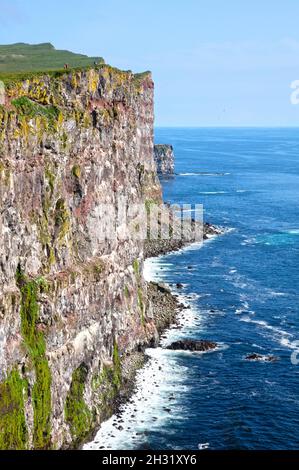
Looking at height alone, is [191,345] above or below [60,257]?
below

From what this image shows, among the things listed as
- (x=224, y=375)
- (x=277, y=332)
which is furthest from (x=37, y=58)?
(x=277, y=332)

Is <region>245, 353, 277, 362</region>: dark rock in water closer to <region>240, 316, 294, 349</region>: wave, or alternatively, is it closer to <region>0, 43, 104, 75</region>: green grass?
<region>240, 316, 294, 349</region>: wave

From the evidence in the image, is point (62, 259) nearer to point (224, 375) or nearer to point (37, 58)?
point (224, 375)

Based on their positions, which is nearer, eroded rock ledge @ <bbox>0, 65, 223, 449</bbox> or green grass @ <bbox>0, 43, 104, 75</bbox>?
eroded rock ledge @ <bbox>0, 65, 223, 449</bbox>

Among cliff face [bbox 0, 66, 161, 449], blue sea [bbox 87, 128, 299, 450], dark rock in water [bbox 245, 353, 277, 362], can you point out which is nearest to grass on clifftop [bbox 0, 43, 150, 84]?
cliff face [bbox 0, 66, 161, 449]

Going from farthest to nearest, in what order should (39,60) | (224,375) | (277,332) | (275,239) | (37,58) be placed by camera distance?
1. (275,239)
2. (277,332)
3. (37,58)
4. (39,60)
5. (224,375)

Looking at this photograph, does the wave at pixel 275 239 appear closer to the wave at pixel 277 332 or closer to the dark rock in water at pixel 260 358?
the wave at pixel 277 332

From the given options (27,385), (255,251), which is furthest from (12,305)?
(255,251)
